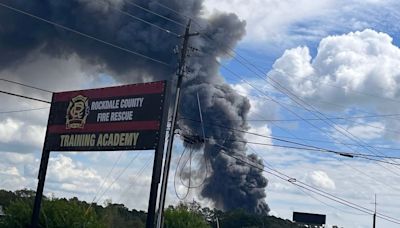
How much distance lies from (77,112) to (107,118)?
2664 millimetres

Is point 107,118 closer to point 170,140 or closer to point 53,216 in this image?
point 170,140

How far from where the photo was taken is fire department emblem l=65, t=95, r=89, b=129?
27234 mm

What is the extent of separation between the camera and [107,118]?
84.9ft

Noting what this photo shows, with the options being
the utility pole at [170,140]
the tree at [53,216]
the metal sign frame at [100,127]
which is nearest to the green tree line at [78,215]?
the tree at [53,216]

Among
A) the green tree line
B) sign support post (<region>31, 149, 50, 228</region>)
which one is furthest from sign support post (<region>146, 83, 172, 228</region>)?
the green tree line

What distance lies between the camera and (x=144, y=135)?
2427cm

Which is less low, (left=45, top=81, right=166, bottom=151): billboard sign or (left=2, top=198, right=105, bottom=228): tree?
(left=45, top=81, right=166, bottom=151): billboard sign

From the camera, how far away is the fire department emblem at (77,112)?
27.2m

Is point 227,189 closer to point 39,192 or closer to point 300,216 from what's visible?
point 300,216

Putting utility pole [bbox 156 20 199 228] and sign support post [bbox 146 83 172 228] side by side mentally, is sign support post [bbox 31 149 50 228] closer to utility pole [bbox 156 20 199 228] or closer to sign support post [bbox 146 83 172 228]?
utility pole [bbox 156 20 199 228]

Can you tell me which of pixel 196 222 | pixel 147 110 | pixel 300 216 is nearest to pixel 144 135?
pixel 147 110

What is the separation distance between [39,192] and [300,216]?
64527 millimetres

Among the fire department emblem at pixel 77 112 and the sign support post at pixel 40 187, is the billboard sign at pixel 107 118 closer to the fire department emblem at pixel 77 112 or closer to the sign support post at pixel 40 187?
the fire department emblem at pixel 77 112

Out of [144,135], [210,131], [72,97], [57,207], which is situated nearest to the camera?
[144,135]
